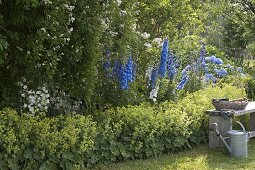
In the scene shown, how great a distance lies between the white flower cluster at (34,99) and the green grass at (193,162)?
951 mm

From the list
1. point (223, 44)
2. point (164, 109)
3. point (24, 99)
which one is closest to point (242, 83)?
point (164, 109)

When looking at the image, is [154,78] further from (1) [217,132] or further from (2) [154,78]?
(1) [217,132]

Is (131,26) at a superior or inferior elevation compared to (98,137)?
superior

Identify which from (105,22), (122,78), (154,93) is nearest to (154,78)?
(154,93)

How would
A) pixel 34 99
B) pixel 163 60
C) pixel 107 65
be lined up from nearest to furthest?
pixel 34 99, pixel 107 65, pixel 163 60

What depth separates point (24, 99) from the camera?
17.0 feet

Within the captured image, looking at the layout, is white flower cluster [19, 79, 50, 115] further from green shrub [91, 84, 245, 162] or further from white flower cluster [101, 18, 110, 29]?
white flower cluster [101, 18, 110, 29]

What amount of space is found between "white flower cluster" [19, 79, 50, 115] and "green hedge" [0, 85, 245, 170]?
0.43ft

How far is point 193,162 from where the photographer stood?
5.39 meters

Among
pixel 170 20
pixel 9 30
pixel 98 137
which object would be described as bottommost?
pixel 98 137

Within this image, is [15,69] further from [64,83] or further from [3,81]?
[64,83]

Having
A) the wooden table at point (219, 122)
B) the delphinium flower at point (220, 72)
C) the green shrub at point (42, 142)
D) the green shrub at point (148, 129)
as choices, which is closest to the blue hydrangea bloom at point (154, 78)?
the green shrub at point (148, 129)

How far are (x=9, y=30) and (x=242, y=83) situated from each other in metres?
4.80

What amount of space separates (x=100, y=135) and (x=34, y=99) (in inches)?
33.6
